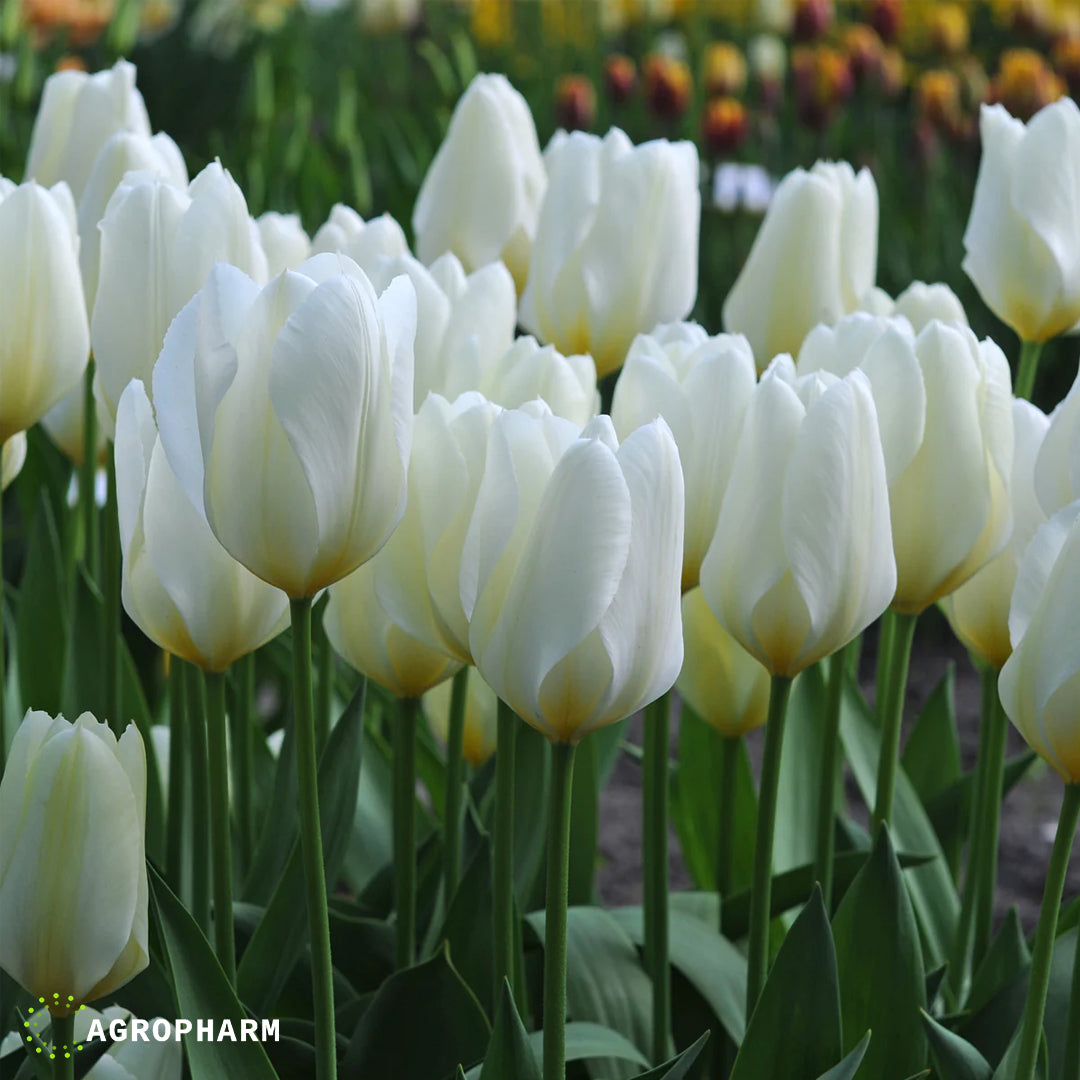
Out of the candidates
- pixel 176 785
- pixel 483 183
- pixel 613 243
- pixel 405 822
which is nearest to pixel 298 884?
pixel 405 822

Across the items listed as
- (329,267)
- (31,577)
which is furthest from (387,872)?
(329,267)

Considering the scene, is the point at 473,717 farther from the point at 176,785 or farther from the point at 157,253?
the point at 157,253

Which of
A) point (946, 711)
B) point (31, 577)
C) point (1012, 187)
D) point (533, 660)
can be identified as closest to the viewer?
point (533, 660)

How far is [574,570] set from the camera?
681 mm

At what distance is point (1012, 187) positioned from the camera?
1.17m

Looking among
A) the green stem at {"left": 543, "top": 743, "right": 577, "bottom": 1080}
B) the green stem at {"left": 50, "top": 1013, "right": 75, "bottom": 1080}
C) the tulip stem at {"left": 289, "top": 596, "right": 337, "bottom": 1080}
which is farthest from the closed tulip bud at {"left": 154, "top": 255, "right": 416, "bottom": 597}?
the green stem at {"left": 50, "top": 1013, "right": 75, "bottom": 1080}

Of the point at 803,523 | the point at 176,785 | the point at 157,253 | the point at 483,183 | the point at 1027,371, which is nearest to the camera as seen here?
the point at 803,523

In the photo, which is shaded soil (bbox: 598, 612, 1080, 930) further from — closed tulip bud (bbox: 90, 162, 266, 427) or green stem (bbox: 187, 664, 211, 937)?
closed tulip bud (bbox: 90, 162, 266, 427)

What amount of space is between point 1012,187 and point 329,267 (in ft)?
2.14

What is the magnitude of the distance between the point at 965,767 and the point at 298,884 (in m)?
2.24

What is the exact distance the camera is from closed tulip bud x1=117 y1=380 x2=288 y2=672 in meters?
0.80

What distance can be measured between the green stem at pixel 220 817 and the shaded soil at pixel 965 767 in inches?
54.6

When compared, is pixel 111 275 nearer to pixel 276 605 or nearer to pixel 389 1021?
pixel 276 605

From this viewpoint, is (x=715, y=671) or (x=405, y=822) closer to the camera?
(x=405, y=822)
